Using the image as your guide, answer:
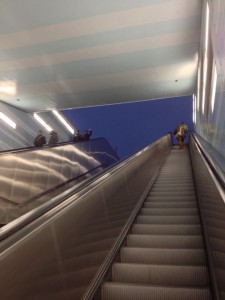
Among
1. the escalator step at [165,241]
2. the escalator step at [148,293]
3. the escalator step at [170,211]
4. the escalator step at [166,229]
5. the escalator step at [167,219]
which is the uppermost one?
the escalator step at [170,211]

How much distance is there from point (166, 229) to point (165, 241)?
1.41ft

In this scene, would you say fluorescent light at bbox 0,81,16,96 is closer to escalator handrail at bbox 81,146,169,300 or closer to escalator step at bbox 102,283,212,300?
escalator handrail at bbox 81,146,169,300

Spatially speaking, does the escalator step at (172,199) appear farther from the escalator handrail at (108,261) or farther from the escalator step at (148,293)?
the escalator step at (148,293)

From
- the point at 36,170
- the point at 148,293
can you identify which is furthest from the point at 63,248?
the point at 36,170

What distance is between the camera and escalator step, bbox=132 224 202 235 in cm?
404

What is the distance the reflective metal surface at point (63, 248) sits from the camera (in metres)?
1.60

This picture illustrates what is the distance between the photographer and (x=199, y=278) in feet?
9.40

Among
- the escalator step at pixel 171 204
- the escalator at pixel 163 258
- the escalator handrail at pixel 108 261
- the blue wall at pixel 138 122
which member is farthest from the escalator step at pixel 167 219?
the blue wall at pixel 138 122

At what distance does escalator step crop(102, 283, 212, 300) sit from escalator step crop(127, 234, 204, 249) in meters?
1.08

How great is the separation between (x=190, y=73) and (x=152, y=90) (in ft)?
8.13

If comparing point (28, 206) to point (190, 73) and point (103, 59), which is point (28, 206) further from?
point (190, 73)

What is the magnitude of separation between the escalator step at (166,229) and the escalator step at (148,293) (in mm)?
1494

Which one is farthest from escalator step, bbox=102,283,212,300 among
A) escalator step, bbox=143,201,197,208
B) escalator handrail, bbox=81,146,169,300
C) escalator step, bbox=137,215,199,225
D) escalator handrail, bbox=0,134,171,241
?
escalator step, bbox=143,201,197,208

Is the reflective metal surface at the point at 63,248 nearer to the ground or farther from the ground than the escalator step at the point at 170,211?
nearer to the ground
